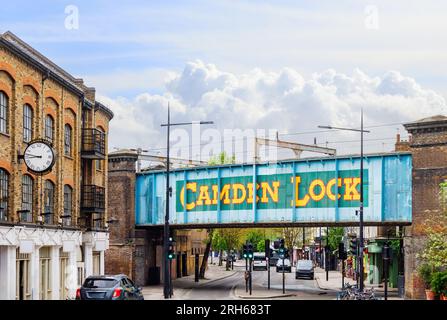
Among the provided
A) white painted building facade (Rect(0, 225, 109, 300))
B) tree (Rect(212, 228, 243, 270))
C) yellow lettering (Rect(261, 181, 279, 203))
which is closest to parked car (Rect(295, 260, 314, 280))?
tree (Rect(212, 228, 243, 270))

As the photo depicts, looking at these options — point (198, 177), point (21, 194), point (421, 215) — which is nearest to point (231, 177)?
point (198, 177)

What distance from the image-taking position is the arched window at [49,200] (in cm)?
3930

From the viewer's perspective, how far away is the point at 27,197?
3691cm

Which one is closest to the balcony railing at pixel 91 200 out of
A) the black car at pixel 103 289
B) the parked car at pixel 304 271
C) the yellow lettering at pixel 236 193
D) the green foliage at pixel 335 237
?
the yellow lettering at pixel 236 193

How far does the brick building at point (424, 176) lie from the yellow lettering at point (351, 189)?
12.1ft

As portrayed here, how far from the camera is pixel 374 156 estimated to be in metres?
48.0

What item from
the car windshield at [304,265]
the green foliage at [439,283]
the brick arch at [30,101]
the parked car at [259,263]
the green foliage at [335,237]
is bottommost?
the parked car at [259,263]

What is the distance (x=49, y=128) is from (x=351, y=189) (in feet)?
62.8

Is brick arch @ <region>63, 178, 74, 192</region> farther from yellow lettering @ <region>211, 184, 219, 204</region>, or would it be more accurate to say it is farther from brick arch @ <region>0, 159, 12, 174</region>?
yellow lettering @ <region>211, 184, 219, 204</region>

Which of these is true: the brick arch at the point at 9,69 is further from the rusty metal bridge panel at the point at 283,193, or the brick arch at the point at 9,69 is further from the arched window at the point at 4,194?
the rusty metal bridge panel at the point at 283,193

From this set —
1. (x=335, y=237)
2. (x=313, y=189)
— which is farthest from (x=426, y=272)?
(x=335, y=237)

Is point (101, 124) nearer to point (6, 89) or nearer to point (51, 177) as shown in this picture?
point (51, 177)

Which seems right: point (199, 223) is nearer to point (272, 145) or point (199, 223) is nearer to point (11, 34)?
point (272, 145)

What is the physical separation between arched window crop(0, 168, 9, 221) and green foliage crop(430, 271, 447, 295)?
22.0 metres
